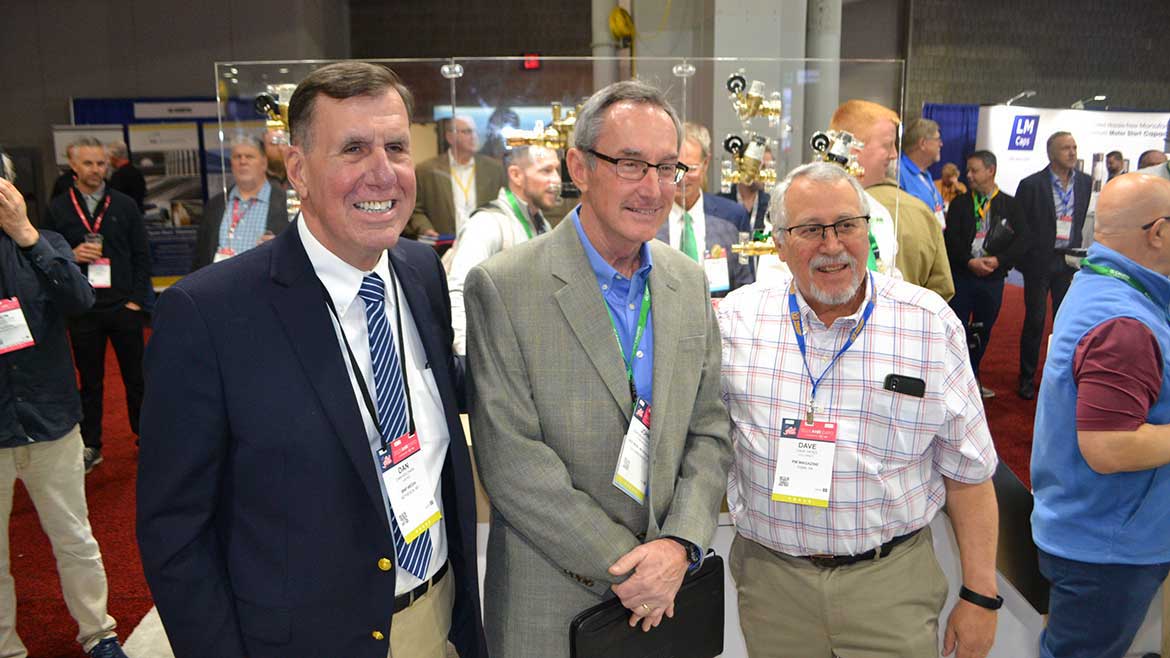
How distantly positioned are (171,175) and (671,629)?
958 cm

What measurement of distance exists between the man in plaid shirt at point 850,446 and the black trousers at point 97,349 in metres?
4.26

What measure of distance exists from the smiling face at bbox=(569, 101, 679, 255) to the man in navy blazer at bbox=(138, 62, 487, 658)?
0.37 meters

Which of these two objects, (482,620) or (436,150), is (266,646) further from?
(436,150)

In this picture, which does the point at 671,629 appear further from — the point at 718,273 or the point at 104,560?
the point at 104,560

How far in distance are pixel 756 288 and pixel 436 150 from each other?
2.04 meters

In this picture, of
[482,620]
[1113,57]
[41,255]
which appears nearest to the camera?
[482,620]

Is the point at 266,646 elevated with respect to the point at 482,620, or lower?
elevated

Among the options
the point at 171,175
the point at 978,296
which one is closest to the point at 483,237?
the point at 978,296

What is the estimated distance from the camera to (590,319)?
60.6 inches

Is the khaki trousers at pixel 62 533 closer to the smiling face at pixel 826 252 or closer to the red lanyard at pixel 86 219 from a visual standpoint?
the red lanyard at pixel 86 219

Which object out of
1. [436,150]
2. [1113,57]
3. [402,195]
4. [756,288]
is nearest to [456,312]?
[436,150]

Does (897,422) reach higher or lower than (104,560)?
higher

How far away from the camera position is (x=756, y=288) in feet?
6.15

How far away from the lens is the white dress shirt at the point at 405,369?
139 centimetres
